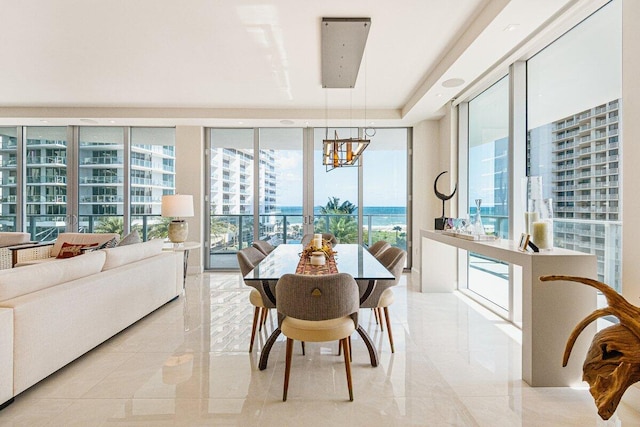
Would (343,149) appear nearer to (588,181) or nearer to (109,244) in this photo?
(588,181)

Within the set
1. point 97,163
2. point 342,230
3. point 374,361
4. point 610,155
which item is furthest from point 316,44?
point 97,163

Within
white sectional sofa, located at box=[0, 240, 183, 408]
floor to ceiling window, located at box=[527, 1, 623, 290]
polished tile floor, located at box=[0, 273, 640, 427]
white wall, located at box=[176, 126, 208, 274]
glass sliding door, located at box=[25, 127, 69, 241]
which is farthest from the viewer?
glass sliding door, located at box=[25, 127, 69, 241]

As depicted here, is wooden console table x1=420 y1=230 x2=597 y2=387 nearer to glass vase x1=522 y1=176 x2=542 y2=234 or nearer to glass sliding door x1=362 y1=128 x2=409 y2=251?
glass vase x1=522 y1=176 x2=542 y2=234

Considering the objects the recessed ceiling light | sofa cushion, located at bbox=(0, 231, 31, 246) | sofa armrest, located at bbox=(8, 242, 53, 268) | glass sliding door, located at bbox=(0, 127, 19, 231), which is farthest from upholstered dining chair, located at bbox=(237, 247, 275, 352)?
glass sliding door, located at bbox=(0, 127, 19, 231)

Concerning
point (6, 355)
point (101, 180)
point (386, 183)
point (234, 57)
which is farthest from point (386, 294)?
point (101, 180)

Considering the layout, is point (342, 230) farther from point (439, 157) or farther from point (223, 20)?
point (223, 20)

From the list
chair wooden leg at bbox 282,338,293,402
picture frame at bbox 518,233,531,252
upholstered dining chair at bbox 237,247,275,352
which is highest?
picture frame at bbox 518,233,531,252

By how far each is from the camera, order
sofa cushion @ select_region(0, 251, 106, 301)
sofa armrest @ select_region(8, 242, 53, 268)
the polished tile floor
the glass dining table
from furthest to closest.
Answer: sofa armrest @ select_region(8, 242, 53, 268), the glass dining table, sofa cushion @ select_region(0, 251, 106, 301), the polished tile floor

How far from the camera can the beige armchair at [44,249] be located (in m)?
4.55

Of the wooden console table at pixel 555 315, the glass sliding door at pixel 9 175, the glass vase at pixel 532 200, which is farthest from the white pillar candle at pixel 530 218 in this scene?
the glass sliding door at pixel 9 175

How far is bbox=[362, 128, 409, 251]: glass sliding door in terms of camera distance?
21.1 feet

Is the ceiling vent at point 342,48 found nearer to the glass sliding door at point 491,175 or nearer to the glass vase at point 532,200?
the glass sliding door at point 491,175

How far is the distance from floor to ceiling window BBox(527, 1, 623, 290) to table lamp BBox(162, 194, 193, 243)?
4.48 m

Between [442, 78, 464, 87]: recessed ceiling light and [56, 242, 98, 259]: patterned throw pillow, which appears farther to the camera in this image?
[56, 242, 98, 259]: patterned throw pillow
